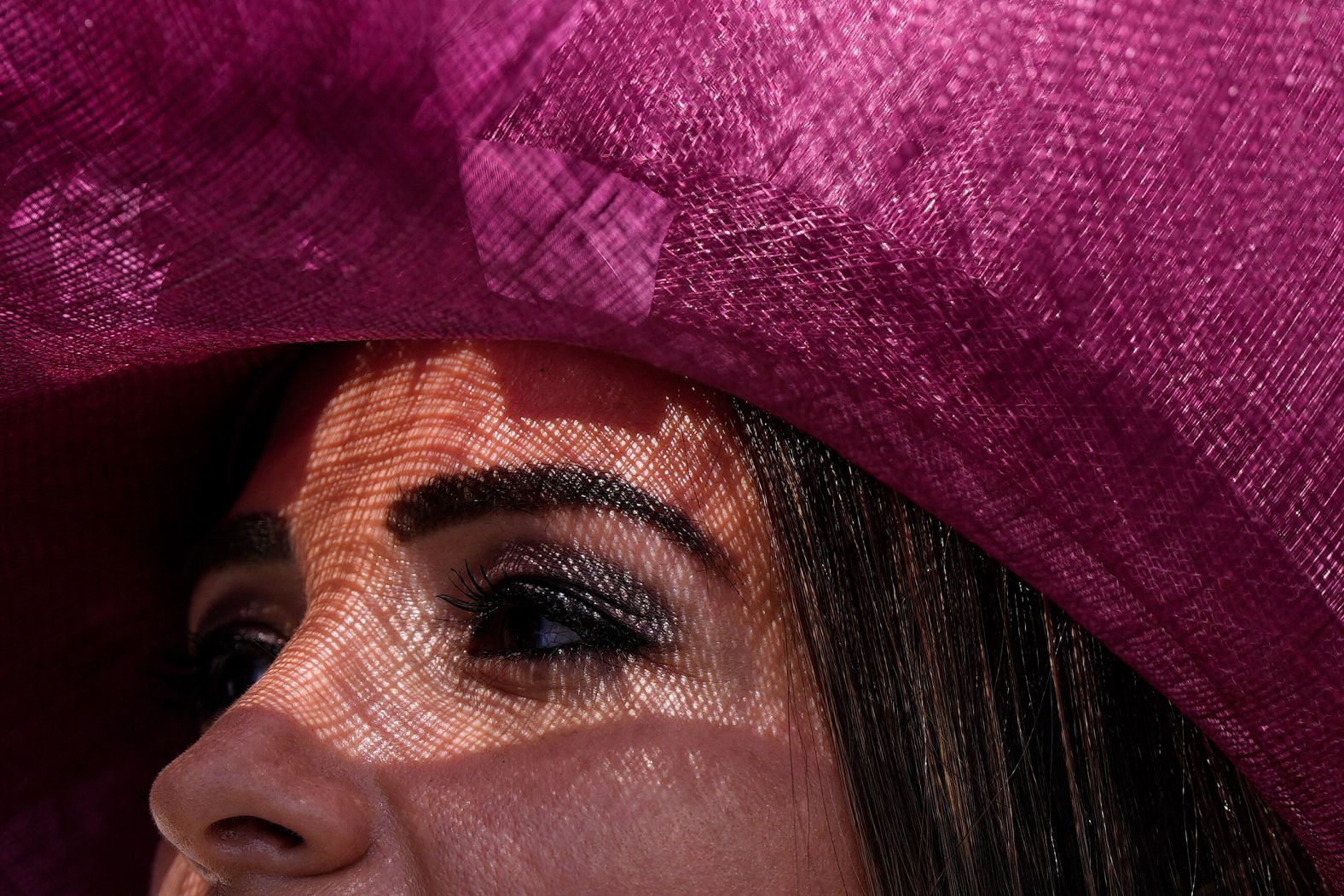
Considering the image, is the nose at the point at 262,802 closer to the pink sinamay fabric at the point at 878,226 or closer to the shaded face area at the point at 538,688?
the shaded face area at the point at 538,688

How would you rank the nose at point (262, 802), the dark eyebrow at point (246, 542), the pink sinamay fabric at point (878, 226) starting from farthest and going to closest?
the dark eyebrow at point (246, 542), the nose at point (262, 802), the pink sinamay fabric at point (878, 226)

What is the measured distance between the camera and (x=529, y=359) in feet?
Answer: 2.73

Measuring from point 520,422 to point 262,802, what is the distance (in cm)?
26

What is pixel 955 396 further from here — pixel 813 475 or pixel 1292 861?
pixel 1292 861

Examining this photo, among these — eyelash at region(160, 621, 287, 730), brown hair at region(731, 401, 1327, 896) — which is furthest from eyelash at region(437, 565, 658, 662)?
eyelash at region(160, 621, 287, 730)

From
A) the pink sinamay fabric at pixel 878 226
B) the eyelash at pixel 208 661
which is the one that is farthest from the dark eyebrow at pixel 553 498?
the eyelash at pixel 208 661

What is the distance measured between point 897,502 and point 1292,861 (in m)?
0.30

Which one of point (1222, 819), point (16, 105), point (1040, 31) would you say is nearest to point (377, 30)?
point (16, 105)

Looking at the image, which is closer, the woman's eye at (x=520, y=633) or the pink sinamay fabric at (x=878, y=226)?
the pink sinamay fabric at (x=878, y=226)

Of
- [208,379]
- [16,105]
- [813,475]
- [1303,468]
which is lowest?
[208,379]

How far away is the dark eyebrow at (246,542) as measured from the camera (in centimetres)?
97

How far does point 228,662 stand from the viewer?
1140mm

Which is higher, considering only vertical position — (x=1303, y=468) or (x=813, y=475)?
(x=1303, y=468)

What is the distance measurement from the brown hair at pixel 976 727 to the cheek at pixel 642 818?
0.03 metres
